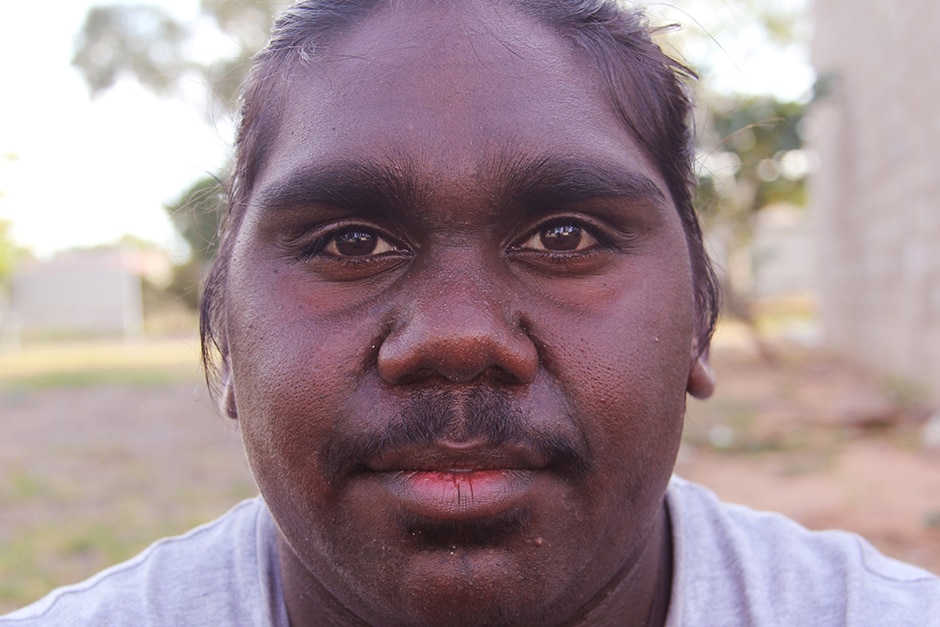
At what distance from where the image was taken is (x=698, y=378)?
63.4 inches

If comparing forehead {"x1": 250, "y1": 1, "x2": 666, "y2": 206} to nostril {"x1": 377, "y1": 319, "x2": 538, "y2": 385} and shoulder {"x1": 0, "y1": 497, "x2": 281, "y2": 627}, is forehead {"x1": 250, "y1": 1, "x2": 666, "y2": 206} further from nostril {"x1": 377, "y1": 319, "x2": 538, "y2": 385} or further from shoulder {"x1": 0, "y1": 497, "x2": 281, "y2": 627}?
shoulder {"x1": 0, "y1": 497, "x2": 281, "y2": 627}

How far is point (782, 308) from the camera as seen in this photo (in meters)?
27.3

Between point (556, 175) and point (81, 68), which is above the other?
point (81, 68)

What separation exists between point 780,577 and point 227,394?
1105 millimetres

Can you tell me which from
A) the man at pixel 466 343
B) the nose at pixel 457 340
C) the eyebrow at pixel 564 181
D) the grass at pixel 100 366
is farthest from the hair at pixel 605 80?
the grass at pixel 100 366

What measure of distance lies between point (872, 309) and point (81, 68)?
12826 millimetres

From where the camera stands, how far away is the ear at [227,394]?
5.18ft

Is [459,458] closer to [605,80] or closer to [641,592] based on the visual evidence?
[641,592]

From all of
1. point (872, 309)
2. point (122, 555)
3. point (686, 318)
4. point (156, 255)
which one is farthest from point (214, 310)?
point (156, 255)

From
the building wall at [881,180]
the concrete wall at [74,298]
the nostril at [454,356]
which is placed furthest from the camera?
the concrete wall at [74,298]

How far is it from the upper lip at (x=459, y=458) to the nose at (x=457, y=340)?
0.31ft

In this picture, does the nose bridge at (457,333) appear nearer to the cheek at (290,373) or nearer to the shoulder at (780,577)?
the cheek at (290,373)

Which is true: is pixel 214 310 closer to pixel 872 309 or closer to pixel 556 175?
pixel 556 175

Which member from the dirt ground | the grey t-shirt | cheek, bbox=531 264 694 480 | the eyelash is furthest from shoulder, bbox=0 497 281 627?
the dirt ground
